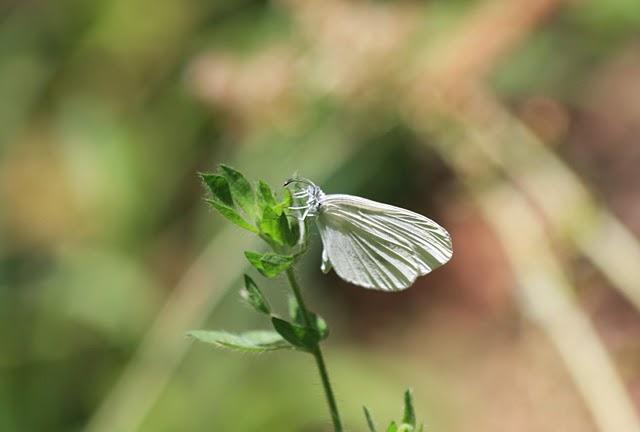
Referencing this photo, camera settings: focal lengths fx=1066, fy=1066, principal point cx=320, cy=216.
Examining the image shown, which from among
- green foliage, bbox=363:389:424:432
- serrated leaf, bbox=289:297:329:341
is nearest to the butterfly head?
serrated leaf, bbox=289:297:329:341

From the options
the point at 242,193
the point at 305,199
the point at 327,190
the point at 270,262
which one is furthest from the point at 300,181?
the point at 327,190

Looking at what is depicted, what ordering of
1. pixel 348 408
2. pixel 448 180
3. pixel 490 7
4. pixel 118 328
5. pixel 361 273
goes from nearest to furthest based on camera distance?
pixel 361 273 → pixel 348 408 → pixel 118 328 → pixel 490 7 → pixel 448 180

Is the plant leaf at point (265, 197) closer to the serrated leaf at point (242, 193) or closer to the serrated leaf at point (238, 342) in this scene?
the serrated leaf at point (242, 193)

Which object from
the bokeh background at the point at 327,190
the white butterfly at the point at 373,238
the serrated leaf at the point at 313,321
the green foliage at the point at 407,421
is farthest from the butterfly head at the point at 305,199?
the bokeh background at the point at 327,190

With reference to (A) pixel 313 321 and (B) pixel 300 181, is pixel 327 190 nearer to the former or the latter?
(B) pixel 300 181

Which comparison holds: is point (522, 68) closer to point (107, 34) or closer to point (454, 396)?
point (454, 396)

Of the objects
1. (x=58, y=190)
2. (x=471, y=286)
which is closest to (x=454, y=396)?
(x=471, y=286)
